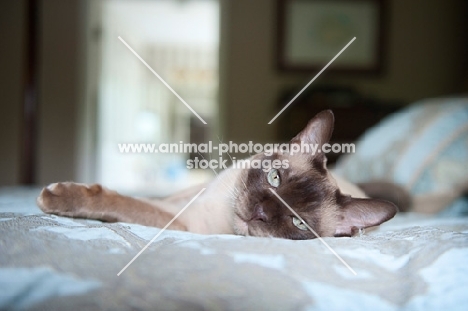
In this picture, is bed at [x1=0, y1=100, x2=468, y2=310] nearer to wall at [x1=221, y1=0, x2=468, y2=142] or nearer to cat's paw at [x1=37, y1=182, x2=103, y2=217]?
cat's paw at [x1=37, y1=182, x2=103, y2=217]

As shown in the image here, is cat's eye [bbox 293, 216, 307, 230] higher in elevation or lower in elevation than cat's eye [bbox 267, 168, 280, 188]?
lower

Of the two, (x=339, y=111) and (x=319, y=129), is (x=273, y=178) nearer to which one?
(x=319, y=129)

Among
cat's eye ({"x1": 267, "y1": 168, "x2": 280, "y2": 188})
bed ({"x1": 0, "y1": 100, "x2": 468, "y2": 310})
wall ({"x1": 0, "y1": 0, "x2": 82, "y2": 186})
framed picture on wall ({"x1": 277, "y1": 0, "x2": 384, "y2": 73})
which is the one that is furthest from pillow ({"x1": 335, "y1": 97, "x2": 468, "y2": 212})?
wall ({"x1": 0, "y1": 0, "x2": 82, "y2": 186})

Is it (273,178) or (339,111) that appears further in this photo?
(339,111)

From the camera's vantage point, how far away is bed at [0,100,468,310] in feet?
1.95

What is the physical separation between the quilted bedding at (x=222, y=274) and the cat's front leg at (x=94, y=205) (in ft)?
0.64

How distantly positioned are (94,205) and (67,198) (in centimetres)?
6

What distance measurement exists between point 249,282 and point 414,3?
4.45 metres

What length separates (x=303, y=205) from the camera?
1030mm

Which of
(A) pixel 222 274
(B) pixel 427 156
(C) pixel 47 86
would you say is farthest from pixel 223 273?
(C) pixel 47 86

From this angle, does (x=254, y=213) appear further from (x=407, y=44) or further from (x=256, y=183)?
(x=407, y=44)

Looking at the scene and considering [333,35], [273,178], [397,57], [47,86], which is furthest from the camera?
[47,86]

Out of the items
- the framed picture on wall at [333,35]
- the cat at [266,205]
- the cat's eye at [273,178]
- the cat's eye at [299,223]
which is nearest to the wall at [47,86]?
the framed picture on wall at [333,35]

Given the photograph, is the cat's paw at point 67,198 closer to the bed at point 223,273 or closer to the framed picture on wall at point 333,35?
the bed at point 223,273
